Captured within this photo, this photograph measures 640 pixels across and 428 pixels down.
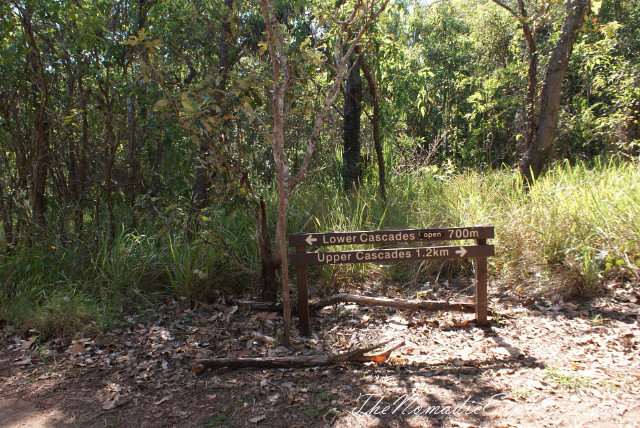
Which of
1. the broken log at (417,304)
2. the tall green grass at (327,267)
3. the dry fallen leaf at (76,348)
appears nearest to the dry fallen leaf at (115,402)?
the dry fallen leaf at (76,348)

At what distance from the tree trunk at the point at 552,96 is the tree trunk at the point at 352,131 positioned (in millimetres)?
2508

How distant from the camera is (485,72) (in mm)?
14297

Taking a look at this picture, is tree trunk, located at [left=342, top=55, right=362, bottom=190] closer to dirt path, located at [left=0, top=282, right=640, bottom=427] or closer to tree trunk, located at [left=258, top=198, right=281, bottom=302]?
tree trunk, located at [left=258, top=198, right=281, bottom=302]

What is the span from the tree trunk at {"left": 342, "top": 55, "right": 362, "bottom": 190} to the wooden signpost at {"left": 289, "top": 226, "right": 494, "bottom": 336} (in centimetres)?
362

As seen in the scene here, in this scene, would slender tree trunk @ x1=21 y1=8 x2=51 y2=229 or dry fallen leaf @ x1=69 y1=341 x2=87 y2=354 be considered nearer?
dry fallen leaf @ x1=69 y1=341 x2=87 y2=354

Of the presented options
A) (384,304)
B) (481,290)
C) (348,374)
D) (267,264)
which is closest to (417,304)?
(384,304)

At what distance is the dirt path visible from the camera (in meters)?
3.19

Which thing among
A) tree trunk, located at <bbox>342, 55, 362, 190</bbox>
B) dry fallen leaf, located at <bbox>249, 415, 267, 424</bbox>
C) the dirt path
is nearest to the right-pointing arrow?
the dirt path

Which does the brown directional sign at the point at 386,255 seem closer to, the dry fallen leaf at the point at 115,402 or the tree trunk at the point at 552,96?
the dry fallen leaf at the point at 115,402

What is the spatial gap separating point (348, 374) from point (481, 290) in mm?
1547

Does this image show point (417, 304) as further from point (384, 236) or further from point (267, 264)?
point (267, 264)

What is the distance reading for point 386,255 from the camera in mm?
4445

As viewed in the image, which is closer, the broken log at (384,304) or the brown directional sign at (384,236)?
the brown directional sign at (384,236)

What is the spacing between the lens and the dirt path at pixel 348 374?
319cm
